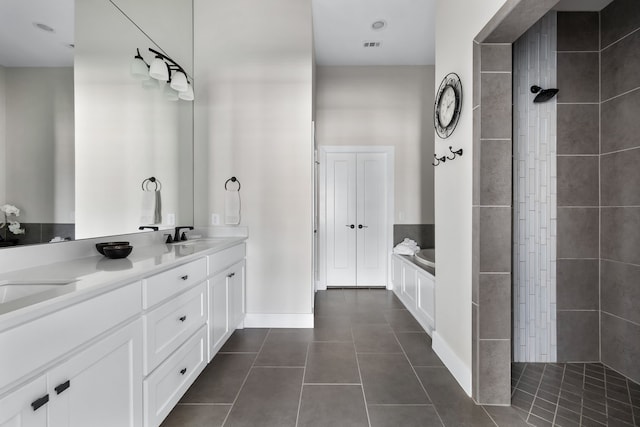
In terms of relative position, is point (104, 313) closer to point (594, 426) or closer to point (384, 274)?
point (594, 426)

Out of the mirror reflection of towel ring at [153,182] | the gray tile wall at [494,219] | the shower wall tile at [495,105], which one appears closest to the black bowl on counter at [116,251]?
the mirror reflection of towel ring at [153,182]

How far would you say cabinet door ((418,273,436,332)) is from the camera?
2.79 m

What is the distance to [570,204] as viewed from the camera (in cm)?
233

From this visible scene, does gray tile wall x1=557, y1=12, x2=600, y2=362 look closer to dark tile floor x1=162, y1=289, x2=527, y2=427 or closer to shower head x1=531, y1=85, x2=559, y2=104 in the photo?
shower head x1=531, y1=85, x2=559, y2=104

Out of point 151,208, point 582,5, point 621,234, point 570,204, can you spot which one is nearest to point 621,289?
point 621,234

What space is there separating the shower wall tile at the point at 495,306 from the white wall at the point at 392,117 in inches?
108

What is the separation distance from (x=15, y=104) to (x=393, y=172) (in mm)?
3988

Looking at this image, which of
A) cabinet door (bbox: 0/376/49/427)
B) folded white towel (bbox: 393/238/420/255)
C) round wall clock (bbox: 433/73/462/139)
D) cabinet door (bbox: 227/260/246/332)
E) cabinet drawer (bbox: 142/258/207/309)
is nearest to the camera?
cabinet door (bbox: 0/376/49/427)

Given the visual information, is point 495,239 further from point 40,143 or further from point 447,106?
point 40,143

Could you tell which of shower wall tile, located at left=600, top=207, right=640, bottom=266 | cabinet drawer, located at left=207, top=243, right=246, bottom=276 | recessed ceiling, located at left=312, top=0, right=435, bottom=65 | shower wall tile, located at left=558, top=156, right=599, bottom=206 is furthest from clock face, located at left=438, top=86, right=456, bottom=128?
cabinet drawer, located at left=207, top=243, right=246, bottom=276

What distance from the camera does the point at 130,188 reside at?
7.24 ft

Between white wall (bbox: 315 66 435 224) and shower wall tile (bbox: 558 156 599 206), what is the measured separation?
7.31 ft

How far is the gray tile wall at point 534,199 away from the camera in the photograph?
230 cm

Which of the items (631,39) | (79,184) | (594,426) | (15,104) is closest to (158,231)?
(79,184)
